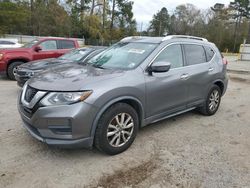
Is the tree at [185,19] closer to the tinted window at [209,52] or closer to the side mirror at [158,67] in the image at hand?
the tinted window at [209,52]

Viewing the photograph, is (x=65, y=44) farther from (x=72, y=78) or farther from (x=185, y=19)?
(x=185, y=19)

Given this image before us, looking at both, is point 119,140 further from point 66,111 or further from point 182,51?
point 182,51

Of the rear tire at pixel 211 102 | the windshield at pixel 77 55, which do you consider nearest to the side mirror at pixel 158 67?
the rear tire at pixel 211 102

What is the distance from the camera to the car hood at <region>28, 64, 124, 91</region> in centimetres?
312

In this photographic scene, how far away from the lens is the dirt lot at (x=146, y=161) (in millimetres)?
2924

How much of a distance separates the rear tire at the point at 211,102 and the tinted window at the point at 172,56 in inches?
47.7

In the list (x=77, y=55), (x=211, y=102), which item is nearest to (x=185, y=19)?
(x=77, y=55)

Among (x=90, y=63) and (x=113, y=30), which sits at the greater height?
(x=113, y=30)

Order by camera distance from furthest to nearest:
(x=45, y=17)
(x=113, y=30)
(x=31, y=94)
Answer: (x=113, y=30) < (x=45, y=17) < (x=31, y=94)

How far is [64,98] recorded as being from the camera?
3045mm

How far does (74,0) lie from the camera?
4375 centimetres

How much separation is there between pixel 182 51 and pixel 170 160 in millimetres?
2023

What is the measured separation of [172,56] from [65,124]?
223 cm

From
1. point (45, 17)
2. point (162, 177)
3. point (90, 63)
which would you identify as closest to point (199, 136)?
point (162, 177)
